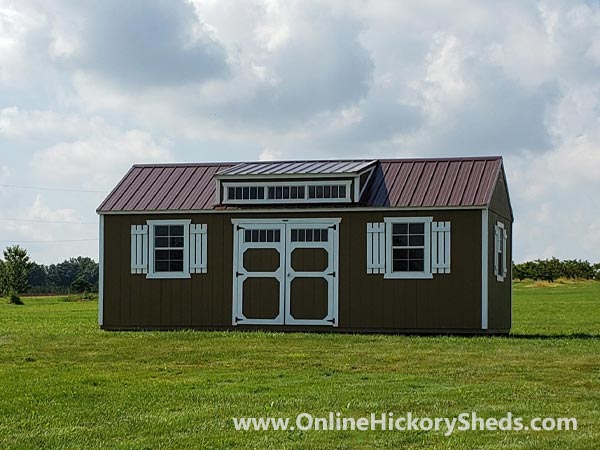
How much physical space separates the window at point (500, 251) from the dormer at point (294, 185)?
3.10 meters

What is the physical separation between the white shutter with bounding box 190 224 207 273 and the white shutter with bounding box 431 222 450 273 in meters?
5.08

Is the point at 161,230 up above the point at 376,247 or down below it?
above

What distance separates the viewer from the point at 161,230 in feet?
79.3

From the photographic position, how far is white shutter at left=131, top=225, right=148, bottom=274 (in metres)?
24.2

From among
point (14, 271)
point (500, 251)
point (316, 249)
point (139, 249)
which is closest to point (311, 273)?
point (316, 249)

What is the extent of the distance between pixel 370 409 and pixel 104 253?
1412 centimetres

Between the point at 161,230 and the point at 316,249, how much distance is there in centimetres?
363

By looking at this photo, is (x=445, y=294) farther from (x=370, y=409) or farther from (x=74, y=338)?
(x=370, y=409)

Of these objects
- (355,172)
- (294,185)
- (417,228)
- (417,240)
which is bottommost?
(417,240)

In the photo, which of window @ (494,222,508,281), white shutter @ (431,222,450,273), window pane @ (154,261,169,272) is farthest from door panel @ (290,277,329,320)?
window @ (494,222,508,281)

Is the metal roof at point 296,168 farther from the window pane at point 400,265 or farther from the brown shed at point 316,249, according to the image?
the window pane at point 400,265

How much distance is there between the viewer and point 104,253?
2458cm

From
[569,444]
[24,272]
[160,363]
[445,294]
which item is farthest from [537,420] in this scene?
[24,272]

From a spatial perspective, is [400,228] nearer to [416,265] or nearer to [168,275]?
[416,265]
